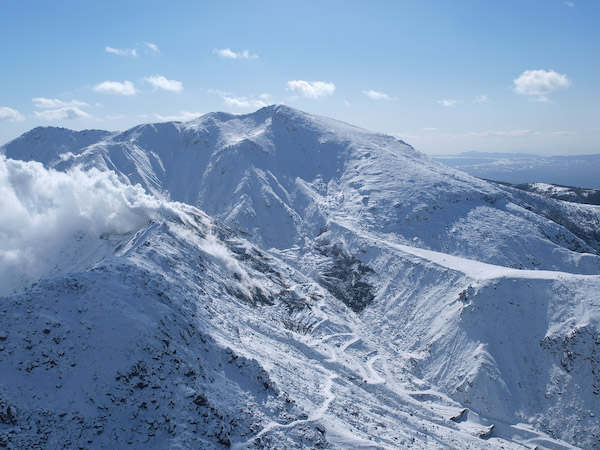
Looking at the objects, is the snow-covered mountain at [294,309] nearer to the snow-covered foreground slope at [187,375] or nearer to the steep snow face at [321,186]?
the snow-covered foreground slope at [187,375]

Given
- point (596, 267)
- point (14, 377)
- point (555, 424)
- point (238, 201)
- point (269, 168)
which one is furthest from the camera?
point (269, 168)

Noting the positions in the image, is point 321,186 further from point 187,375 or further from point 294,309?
point 187,375

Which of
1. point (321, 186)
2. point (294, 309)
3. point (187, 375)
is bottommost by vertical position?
point (294, 309)

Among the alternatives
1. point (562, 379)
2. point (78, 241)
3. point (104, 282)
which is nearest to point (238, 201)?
point (78, 241)

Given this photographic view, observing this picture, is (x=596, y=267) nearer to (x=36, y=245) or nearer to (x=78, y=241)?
(x=78, y=241)

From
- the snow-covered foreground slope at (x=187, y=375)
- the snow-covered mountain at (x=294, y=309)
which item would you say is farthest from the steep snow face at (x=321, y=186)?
the snow-covered foreground slope at (x=187, y=375)

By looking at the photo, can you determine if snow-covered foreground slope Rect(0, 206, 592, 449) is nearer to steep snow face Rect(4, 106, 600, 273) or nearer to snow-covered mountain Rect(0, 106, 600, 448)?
snow-covered mountain Rect(0, 106, 600, 448)

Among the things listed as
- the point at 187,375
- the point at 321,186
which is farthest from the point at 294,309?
the point at 321,186
